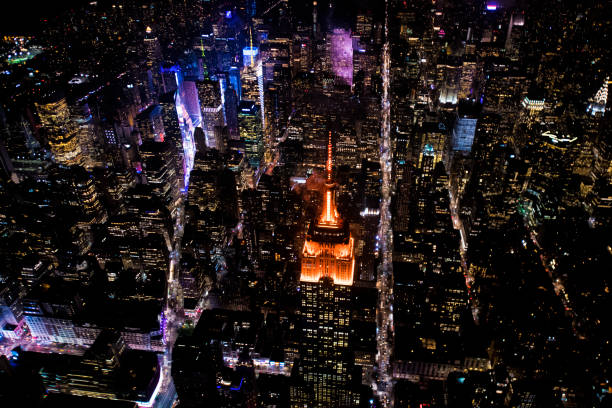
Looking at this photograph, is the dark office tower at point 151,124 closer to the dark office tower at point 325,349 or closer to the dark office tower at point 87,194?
the dark office tower at point 87,194

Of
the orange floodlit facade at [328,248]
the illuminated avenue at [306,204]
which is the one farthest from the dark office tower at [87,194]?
the orange floodlit facade at [328,248]

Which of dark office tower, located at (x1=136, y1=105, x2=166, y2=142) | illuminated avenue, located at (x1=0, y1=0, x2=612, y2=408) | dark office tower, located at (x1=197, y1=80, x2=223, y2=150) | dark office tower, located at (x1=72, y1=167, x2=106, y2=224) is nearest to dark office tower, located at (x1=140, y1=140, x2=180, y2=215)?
illuminated avenue, located at (x1=0, y1=0, x2=612, y2=408)

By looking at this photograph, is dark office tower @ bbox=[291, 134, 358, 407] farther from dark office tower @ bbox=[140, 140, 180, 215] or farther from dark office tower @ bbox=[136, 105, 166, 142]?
dark office tower @ bbox=[136, 105, 166, 142]

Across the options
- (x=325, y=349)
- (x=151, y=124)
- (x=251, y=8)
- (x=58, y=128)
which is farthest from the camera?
(x=251, y=8)

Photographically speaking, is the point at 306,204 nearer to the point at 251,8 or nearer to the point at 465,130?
the point at 465,130

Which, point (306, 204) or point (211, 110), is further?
point (211, 110)

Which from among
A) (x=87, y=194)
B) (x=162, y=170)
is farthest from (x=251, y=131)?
(x=87, y=194)

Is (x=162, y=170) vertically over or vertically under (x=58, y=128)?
under
